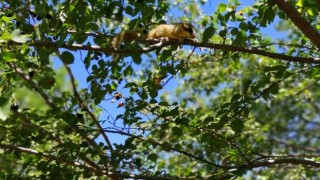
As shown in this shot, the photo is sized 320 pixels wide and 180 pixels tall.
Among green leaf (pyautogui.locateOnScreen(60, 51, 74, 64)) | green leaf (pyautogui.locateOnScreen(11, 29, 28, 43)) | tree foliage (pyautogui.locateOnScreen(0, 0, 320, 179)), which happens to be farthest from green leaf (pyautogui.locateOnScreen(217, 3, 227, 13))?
green leaf (pyautogui.locateOnScreen(11, 29, 28, 43))

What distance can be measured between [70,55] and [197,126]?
99cm

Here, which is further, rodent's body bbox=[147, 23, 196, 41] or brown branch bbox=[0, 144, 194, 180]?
brown branch bbox=[0, 144, 194, 180]

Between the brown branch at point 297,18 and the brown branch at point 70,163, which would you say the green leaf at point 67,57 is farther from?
the brown branch at point 297,18

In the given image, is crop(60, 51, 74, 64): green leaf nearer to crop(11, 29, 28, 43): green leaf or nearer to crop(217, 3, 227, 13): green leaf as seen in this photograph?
crop(11, 29, 28, 43): green leaf

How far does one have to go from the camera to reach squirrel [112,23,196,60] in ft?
7.61

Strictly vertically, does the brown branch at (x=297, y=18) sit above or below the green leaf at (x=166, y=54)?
below

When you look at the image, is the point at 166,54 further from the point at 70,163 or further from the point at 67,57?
the point at 70,163

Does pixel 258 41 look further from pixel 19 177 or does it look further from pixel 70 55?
pixel 19 177

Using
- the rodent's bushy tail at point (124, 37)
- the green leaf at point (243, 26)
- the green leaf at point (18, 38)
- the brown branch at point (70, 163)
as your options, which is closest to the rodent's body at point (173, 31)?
the rodent's bushy tail at point (124, 37)

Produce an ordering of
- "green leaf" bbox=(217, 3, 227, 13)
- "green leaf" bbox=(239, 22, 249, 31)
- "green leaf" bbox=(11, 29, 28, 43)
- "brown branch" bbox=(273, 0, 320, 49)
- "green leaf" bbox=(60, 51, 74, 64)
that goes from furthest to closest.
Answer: "green leaf" bbox=(217, 3, 227, 13) → "green leaf" bbox=(239, 22, 249, 31) → "brown branch" bbox=(273, 0, 320, 49) → "green leaf" bbox=(60, 51, 74, 64) → "green leaf" bbox=(11, 29, 28, 43)

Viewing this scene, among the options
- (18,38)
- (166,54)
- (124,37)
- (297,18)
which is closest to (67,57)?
(18,38)

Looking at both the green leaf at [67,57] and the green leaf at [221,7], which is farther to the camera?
the green leaf at [221,7]

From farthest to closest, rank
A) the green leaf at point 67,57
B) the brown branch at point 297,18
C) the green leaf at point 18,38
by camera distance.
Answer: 1. the brown branch at point 297,18
2. the green leaf at point 67,57
3. the green leaf at point 18,38

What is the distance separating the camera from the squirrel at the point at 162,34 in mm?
2320
